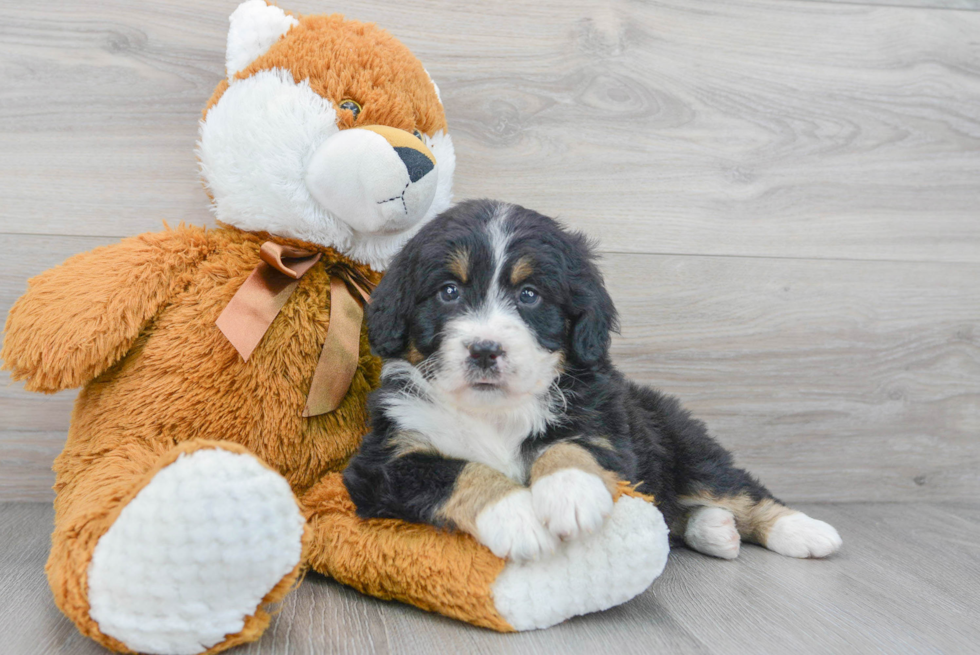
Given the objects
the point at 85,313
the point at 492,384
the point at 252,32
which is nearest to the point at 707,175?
the point at 492,384

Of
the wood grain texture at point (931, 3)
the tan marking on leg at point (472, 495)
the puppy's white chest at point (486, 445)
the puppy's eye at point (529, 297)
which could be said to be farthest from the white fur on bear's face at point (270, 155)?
the wood grain texture at point (931, 3)

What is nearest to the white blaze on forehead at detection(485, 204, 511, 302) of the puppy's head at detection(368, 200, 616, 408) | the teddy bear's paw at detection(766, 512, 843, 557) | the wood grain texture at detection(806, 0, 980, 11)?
the puppy's head at detection(368, 200, 616, 408)

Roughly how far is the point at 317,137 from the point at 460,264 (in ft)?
1.66

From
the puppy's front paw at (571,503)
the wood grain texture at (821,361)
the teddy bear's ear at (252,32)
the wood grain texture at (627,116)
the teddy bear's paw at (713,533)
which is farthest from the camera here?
the wood grain texture at (821,361)

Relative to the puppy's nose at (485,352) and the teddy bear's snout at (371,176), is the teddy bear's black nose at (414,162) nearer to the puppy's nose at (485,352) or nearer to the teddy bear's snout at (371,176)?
the teddy bear's snout at (371,176)

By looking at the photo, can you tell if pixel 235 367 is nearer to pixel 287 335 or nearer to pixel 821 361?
pixel 287 335

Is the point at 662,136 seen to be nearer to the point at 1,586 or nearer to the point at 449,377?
the point at 449,377

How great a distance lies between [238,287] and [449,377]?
24.9 inches

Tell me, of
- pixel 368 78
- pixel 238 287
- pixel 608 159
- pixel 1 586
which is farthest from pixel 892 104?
pixel 1 586

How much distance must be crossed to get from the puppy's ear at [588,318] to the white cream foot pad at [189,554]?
2.54ft

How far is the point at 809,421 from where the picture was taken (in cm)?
282

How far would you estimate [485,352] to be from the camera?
1544 millimetres

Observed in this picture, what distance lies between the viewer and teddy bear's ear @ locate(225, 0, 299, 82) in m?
1.90

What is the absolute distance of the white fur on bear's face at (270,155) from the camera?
1801 mm
